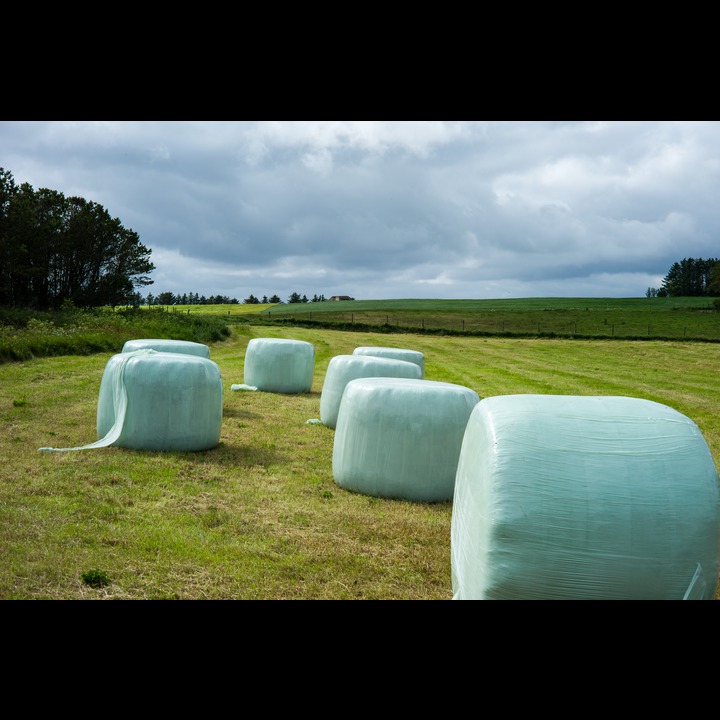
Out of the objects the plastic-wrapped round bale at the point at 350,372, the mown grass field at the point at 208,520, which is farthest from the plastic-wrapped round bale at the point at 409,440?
the plastic-wrapped round bale at the point at 350,372

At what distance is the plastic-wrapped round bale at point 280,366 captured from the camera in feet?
46.3

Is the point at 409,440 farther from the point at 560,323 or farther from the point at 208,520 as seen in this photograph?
the point at 560,323

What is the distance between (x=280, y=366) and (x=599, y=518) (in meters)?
11.3

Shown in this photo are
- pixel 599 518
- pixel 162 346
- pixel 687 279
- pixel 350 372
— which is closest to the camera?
pixel 599 518

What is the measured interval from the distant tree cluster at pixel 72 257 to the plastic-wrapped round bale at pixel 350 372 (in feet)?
99.8

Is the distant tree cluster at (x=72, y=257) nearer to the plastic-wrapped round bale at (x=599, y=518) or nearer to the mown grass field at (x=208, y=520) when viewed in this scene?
the mown grass field at (x=208, y=520)

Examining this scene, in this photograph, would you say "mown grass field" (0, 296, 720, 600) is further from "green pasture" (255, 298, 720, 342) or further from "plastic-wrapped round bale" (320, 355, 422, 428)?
"green pasture" (255, 298, 720, 342)

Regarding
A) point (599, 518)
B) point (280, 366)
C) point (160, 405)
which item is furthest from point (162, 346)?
point (599, 518)

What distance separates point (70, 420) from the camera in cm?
983

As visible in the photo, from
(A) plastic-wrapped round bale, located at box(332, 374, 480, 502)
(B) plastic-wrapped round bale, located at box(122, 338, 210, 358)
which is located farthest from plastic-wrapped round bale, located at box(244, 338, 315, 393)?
(A) plastic-wrapped round bale, located at box(332, 374, 480, 502)

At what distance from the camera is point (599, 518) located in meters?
3.20

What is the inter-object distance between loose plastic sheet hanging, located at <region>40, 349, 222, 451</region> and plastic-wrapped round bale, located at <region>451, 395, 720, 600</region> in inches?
209
